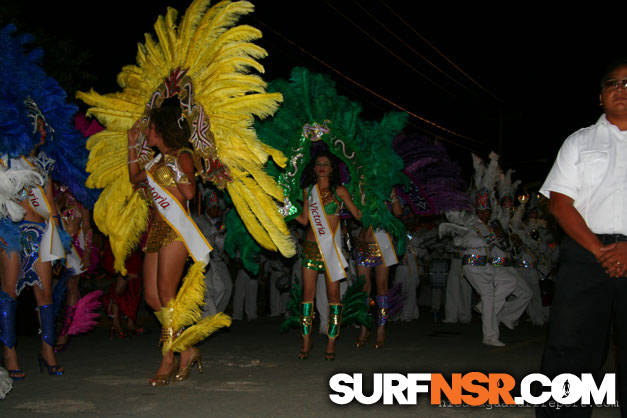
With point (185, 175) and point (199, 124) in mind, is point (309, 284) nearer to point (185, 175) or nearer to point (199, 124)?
point (185, 175)

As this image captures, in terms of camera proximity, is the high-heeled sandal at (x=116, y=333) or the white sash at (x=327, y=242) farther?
the high-heeled sandal at (x=116, y=333)

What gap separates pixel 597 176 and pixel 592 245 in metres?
0.39

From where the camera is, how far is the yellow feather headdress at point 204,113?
17.7ft

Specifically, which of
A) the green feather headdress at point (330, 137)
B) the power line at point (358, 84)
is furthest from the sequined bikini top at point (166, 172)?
the power line at point (358, 84)

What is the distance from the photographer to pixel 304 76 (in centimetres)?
729

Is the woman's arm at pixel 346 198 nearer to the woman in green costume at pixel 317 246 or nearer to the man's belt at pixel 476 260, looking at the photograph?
the woman in green costume at pixel 317 246

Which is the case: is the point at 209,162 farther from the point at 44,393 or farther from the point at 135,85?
the point at 44,393

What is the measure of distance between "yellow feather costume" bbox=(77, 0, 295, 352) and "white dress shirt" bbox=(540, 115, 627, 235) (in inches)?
107

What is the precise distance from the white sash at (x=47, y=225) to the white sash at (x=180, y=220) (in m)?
1.02

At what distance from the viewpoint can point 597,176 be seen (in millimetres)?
3242

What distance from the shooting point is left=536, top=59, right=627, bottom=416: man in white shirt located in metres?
3.11

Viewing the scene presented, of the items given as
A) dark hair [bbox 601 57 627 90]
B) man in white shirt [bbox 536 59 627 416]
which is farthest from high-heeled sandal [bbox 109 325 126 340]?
dark hair [bbox 601 57 627 90]

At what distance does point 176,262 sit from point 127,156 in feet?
3.89

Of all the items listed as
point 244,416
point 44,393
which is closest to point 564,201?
point 244,416
